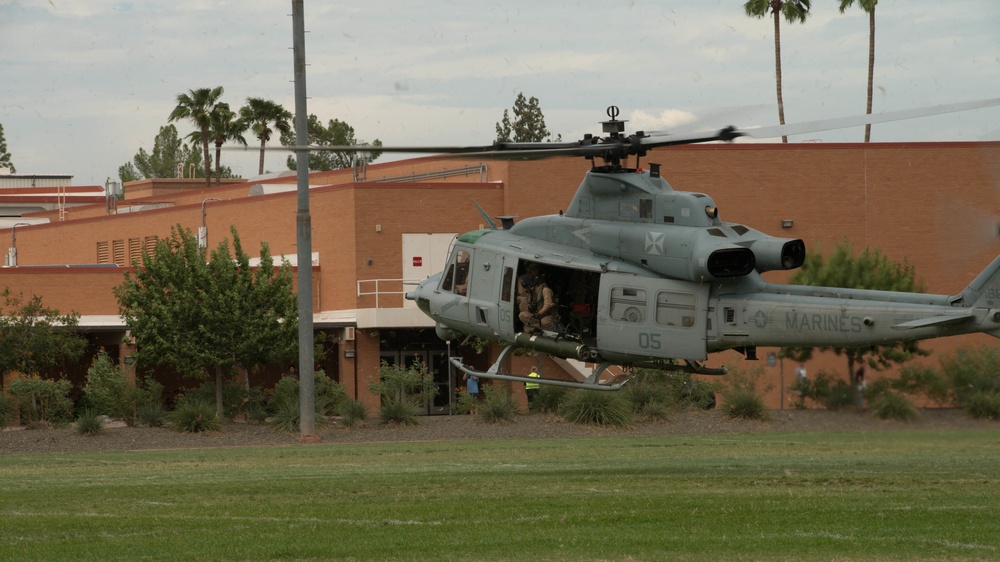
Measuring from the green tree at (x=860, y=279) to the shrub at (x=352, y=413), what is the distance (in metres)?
20.9

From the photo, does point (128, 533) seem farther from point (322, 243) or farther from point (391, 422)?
point (322, 243)

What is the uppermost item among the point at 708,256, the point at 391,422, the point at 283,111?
the point at 283,111

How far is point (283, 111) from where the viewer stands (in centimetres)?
8581

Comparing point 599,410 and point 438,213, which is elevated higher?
point 438,213

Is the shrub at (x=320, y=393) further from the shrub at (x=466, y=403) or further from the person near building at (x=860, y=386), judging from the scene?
the person near building at (x=860, y=386)

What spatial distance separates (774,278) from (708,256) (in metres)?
13.8

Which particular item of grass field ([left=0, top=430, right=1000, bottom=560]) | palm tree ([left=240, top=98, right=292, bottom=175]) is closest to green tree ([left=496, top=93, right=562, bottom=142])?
palm tree ([left=240, top=98, right=292, bottom=175])

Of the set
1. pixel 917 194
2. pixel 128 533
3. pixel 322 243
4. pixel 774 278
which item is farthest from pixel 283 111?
pixel 128 533

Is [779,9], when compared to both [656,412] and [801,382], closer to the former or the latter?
[656,412]

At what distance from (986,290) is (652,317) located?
465cm

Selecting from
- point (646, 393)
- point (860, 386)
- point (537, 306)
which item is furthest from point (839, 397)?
point (646, 393)

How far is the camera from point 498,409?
38.2m

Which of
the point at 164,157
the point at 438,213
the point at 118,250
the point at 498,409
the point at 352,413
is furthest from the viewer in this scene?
the point at 164,157

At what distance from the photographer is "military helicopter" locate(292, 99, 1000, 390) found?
55.4 ft
